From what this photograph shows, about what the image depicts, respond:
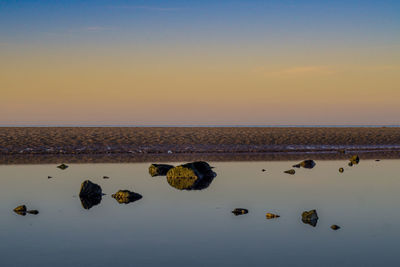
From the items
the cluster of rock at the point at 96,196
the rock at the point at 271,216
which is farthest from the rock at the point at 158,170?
the rock at the point at 271,216

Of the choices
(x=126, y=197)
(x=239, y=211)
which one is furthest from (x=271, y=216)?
(x=126, y=197)

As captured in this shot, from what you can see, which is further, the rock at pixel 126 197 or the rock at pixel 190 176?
the rock at pixel 190 176

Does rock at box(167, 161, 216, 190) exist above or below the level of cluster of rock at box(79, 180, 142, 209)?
above

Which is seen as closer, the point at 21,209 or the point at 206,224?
the point at 206,224

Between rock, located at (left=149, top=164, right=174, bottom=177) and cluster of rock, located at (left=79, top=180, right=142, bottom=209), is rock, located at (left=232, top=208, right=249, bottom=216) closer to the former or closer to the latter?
cluster of rock, located at (left=79, top=180, right=142, bottom=209)

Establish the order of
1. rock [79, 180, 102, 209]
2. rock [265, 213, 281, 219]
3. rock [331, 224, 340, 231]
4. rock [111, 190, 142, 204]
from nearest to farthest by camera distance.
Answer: rock [331, 224, 340, 231] → rock [265, 213, 281, 219] → rock [111, 190, 142, 204] → rock [79, 180, 102, 209]

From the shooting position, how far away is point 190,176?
29.5m

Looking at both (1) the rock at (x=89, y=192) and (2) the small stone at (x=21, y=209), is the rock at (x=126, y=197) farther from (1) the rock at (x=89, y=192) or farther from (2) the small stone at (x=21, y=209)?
(2) the small stone at (x=21, y=209)

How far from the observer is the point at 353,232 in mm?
16312

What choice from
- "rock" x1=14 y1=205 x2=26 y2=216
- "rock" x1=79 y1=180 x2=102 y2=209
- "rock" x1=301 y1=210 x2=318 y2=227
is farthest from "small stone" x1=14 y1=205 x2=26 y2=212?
"rock" x1=301 y1=210 x2=318 y2=227

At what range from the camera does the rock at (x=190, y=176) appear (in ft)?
91.8

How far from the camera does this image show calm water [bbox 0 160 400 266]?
43.8 ft

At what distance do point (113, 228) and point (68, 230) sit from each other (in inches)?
61.5

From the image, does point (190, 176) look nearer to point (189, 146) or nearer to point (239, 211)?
point (239, 211)
